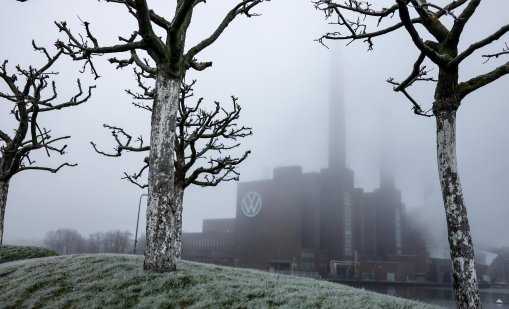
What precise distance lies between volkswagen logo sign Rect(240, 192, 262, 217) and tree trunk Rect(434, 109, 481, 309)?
8732 centimetres

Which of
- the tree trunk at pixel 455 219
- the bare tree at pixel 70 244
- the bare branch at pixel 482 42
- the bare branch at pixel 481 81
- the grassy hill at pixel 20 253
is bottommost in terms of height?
the bare tree at pixel 70 244

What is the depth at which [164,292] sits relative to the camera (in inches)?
341

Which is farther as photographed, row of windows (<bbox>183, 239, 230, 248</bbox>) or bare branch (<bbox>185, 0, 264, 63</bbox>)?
row of windows (<bbox>183, 239, 230, 248</bbox>)

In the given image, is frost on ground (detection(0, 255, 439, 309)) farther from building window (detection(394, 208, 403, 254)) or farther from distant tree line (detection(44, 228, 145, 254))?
distant tree line (detection(44, 228, 145, 254))

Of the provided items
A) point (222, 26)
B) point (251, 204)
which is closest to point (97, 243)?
point (251, 204)

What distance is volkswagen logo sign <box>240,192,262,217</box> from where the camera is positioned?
95.6 meters

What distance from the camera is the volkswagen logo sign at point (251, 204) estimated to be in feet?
314

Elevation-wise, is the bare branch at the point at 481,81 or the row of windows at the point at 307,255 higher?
the bare branch at the point at 481,81

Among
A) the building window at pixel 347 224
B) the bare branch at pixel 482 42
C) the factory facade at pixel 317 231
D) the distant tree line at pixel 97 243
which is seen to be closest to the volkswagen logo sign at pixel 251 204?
the factory facade at pixel 317 231

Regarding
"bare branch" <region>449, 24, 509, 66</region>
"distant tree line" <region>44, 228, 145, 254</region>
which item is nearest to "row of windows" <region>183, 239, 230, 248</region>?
"distant tree line" <region>44, 228, 145, 254</region>

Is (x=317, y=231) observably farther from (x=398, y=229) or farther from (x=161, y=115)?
(x=161, y=115)

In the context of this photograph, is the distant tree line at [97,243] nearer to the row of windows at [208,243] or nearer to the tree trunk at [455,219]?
the row of windows at [208,243]

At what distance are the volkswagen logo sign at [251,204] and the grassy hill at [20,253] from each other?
68910 mm

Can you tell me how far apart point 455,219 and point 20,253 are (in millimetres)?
26592
